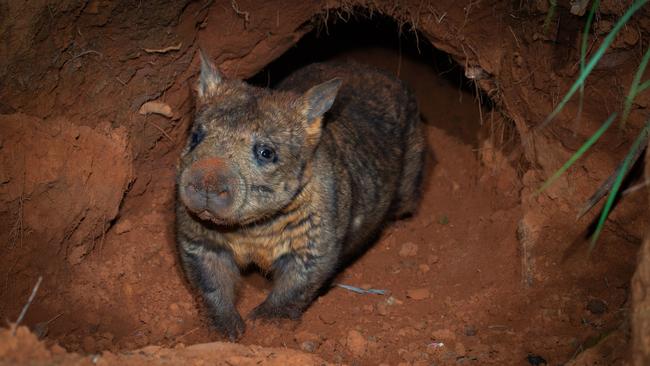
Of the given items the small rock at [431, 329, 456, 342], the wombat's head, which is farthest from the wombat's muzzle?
the small rock at [431, 329, 456, 342]

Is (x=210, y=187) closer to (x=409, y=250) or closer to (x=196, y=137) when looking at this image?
(x=196, y=137)

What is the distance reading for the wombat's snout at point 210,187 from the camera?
3541 mm

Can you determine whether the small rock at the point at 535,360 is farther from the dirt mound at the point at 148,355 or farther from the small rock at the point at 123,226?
the small rock at the point at 123,226

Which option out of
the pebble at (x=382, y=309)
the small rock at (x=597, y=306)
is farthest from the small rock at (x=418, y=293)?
the small rock at (x=597, y=306)

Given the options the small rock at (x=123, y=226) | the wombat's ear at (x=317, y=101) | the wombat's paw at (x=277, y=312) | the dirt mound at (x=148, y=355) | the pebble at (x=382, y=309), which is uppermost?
the wombat's ear at (x=317, y=101)

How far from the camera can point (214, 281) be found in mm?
4383

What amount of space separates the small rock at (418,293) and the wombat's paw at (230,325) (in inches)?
47.6

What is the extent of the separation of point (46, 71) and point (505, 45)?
9.55 ft

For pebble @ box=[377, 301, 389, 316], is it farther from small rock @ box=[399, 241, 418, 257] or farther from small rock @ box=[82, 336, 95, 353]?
small rock @ box=[82, 336, 95, 353]

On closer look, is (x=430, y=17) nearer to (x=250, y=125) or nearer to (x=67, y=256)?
(x=250, y=125)

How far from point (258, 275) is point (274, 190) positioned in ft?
4.67

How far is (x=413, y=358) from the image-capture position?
389cm

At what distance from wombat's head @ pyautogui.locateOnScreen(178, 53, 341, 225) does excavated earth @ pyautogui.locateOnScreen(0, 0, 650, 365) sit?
0.70 m

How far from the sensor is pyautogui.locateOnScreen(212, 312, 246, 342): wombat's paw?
14.1ft
